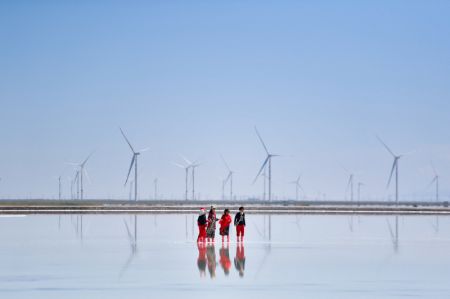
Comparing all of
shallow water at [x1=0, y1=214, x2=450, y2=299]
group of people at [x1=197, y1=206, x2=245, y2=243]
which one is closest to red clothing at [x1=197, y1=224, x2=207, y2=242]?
group of people at [x1=197, y1=206, x2=245, y2=243]

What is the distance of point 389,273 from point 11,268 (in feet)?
31.4

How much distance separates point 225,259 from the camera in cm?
2866

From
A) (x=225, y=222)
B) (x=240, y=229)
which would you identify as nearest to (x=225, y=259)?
(x=240, y=229)

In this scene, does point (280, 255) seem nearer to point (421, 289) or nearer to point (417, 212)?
point (421, 289)

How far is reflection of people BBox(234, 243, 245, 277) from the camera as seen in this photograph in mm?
24656

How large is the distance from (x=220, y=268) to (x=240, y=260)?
2764 mm

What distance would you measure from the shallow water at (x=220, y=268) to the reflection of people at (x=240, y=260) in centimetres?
3

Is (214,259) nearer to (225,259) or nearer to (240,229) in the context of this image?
(225,259)

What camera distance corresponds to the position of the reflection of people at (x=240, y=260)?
2466cm

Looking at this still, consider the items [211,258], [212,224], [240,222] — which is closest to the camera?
[211,258]

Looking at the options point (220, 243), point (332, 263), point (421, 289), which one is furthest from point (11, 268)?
point (220, 243)

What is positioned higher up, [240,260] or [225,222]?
[225,222]

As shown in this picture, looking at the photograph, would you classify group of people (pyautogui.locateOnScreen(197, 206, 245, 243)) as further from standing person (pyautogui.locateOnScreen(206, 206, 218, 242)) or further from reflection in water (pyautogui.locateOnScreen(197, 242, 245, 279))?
reflection in water (pyautogui.locateOnScreen(197, 242, 245, 279))

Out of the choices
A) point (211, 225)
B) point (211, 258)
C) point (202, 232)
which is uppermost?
point (211, 225)
